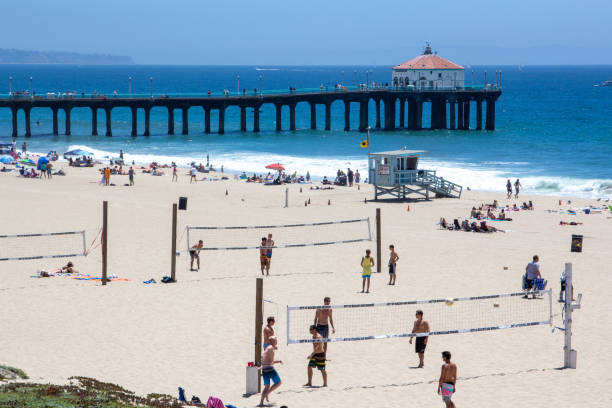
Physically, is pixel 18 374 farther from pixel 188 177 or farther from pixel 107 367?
pixel 188 177

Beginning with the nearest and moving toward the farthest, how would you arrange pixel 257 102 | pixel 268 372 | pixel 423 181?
pixel 268 372, pixel 423 181, pixel 257 102

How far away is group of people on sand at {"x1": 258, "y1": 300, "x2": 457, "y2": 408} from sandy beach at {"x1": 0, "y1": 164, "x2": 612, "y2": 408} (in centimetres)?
26

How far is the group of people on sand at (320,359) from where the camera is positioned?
10453 mm

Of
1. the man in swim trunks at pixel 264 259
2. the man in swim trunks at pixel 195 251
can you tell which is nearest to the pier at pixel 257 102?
the man in swim trunks at pixel 195 251

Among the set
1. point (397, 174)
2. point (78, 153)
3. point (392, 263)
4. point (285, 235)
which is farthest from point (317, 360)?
point (78, 153)

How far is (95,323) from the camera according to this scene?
14.8 meters

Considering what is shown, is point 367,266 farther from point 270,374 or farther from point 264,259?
point 270,374

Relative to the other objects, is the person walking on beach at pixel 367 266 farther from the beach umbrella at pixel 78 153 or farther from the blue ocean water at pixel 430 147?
the beach umbrella at pixel 78 153

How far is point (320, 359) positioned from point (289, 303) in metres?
5.07

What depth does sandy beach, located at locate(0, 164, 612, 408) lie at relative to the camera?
466 inches

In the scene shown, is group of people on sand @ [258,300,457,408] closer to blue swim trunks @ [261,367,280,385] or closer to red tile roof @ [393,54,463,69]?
blue swim trunks @ [261,367,280,385]

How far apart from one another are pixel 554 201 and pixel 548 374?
79.8 feet

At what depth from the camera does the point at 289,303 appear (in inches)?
651

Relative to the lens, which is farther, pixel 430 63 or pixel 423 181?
pixel 430 63
